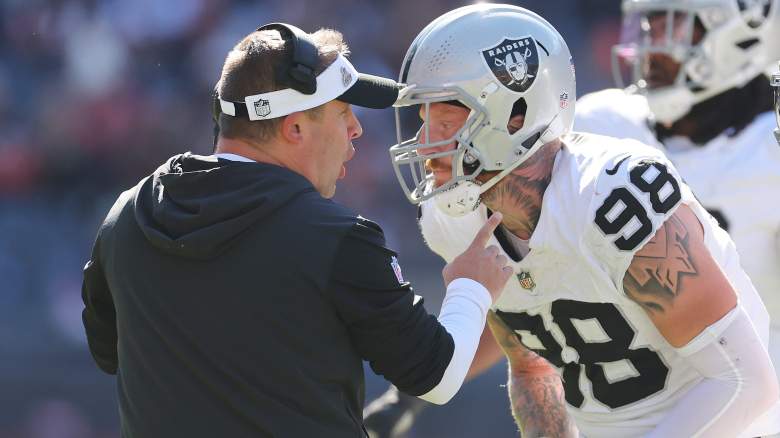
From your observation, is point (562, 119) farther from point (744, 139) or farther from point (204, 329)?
point (744, 139)

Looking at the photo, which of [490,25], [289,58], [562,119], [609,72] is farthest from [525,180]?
[609,72]

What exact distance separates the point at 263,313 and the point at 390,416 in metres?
1.42

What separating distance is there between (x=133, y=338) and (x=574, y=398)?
3.49 feet

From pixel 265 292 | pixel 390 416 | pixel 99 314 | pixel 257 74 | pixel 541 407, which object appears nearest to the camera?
pixel 265 292

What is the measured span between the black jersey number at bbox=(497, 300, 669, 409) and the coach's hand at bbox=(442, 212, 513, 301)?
0.25 metres

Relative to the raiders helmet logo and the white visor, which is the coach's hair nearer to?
the white visor

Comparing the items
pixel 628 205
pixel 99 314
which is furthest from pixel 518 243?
pixel 99 314

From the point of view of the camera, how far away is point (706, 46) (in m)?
3.92

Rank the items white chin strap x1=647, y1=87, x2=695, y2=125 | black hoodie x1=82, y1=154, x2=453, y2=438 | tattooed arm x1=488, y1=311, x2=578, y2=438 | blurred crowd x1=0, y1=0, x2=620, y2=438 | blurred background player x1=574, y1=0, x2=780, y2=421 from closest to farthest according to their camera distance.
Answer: black hoodie x1=82, y1=154, x2=453, y2=438
tattooed arm x1=488, y1=311, x2=578, y2=438
blurred background player x1=574, y1=0, x2=780, y2=421
white chin strap x1=647, y1=87, x2=695, y2=125
blurred crowd x1=0, y1=0, x2=620, y2=438

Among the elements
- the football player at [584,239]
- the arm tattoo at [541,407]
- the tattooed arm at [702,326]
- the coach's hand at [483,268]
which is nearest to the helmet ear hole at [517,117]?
the football player at [584,239]

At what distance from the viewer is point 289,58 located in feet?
6.91

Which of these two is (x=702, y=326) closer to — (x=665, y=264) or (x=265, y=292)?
(x=665, y=264)

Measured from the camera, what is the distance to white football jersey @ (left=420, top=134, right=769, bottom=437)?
2.20 m

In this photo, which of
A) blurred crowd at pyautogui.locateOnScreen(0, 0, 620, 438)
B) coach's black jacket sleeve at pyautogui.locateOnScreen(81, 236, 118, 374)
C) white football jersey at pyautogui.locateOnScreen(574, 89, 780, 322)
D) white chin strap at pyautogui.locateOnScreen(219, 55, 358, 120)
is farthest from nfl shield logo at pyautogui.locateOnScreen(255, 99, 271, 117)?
blurred crowd at pyautogui.locateOnScreen(0, 0, 620, 438)
